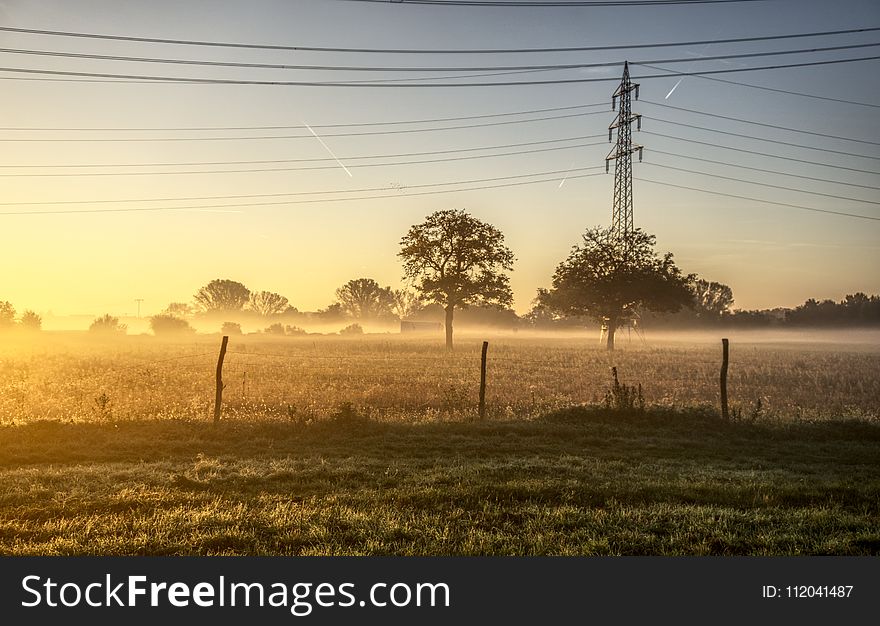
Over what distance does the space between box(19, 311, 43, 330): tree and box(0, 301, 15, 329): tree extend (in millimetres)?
4063

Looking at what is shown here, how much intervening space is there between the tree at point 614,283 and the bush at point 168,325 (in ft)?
217

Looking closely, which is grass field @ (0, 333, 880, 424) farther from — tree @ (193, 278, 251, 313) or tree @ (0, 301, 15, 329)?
tree @ (193, 278, 251, 313)

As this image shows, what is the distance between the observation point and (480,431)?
1705 centimetres

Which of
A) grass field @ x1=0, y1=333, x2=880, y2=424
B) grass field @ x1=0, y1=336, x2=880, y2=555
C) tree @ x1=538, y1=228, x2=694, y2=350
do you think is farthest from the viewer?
tree @ x1=538, y1=228, x2=694, y2=350

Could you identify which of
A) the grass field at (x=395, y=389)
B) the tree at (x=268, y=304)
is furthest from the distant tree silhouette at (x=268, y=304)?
the grass field at (x=395, y=389)

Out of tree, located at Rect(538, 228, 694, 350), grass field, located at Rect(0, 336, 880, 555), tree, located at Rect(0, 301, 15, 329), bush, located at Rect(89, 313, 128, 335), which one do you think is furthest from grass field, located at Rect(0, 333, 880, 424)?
bush, located at Rect(89, 313, 128, 335)

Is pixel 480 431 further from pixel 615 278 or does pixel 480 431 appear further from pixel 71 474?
pixel 615 278

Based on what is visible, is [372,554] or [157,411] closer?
[372,554]

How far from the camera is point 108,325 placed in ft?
337

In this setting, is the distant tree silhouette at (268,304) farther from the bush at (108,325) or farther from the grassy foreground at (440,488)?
the grassy foreground at (440,488)

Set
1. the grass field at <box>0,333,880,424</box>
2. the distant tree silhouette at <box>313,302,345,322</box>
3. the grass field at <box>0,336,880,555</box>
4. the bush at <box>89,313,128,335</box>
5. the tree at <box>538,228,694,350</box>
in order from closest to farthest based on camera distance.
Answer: the grass field at <box>0,336,880,555</box>, the grass field at <box>0,333,880,424</box>, the tree at <box>538,228,694,350</box>, the bush at <box>89,313,128,335</box>, the distant tree silhouette at <box>313,302,345,322</box>

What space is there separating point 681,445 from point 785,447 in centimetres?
273

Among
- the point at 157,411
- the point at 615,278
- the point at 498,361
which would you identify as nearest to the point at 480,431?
the point at 157,411

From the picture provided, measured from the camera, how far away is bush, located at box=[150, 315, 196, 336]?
338 feet
